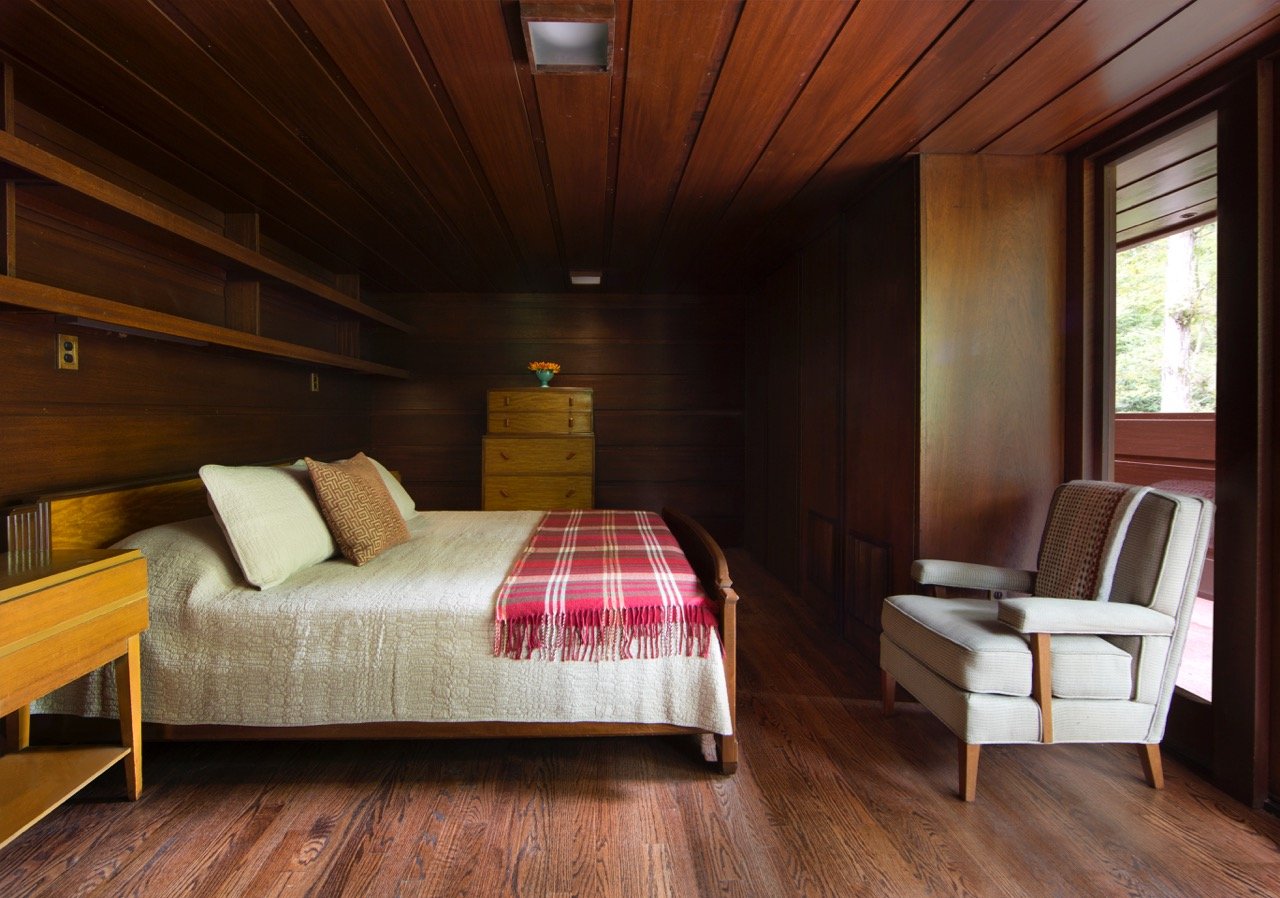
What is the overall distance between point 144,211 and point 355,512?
3.81 ft

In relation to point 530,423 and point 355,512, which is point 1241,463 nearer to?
point 355,512

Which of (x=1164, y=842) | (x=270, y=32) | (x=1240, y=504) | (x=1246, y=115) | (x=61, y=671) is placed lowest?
(x=1164, y=842)

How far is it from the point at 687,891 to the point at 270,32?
2438 mm

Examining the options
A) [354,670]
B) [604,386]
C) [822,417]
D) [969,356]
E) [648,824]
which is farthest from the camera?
[604,386]

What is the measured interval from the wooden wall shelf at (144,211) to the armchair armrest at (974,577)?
288cm

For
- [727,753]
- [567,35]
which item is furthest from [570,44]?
[727,753]

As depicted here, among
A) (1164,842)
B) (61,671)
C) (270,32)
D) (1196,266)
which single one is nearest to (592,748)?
(61,671)

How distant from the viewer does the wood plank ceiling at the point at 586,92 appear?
1.49m

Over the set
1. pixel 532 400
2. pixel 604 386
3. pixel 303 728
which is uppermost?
pixel 604 386

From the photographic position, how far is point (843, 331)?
3006 mm

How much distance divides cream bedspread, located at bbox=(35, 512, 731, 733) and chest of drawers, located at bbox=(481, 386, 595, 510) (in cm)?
236

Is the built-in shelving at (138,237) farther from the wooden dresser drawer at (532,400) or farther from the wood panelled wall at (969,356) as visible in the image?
the wood panelled wall at (969,356)

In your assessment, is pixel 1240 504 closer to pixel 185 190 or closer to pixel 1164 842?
pixel 1164 842

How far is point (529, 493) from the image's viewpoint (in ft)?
13.6
